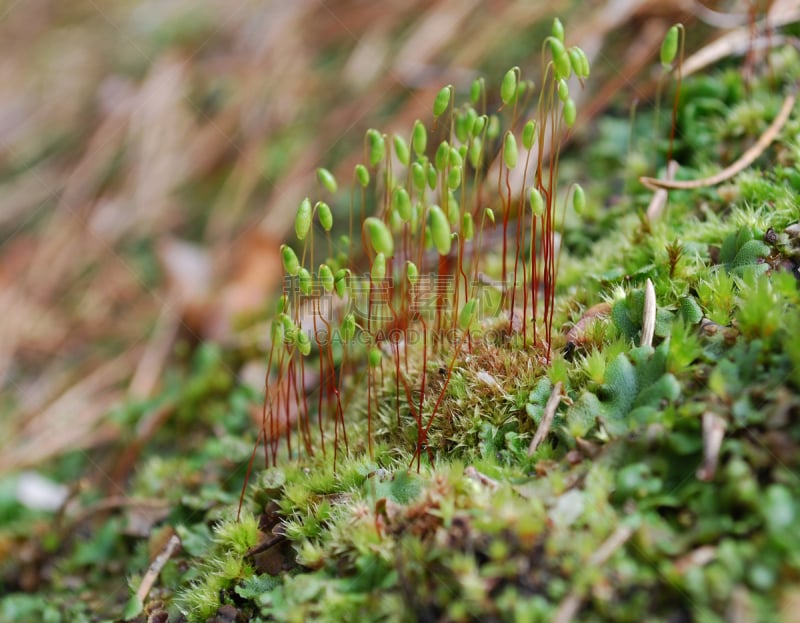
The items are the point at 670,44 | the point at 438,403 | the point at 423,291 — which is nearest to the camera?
the point at 438,403

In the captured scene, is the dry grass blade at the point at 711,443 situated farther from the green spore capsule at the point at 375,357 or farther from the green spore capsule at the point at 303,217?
the green spore capsule at the point at 303,217

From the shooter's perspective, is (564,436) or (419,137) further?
(419,137)

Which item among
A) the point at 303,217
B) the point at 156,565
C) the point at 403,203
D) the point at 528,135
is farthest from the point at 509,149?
the point at 156,565

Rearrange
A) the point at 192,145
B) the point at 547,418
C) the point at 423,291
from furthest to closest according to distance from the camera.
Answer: the point at 192,145, the point at 423,291, the point at 547,418

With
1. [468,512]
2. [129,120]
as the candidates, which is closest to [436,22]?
[129,120]

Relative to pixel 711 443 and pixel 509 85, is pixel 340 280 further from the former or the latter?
pixel 711 443

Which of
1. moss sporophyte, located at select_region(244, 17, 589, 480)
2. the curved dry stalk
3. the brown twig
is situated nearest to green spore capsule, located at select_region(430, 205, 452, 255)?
moss sporophyte, located at select_region(244, 17, 589, 480)
